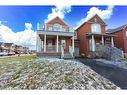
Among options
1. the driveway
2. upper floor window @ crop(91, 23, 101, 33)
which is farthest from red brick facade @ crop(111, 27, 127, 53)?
the driveway

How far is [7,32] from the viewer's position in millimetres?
6609

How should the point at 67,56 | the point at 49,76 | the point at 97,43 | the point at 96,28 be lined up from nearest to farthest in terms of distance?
the point at 49,76 < the point at 67,56 < the point at 97,43 < the point at 96,28

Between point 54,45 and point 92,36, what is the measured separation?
1996 mm

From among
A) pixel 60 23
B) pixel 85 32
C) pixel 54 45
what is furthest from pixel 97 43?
pixel 60 23

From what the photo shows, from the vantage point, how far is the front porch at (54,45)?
7.76m

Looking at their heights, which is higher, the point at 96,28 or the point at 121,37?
the point at 96,28

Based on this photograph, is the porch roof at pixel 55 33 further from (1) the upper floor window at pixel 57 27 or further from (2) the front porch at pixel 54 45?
(1) the upper floor window at pixel 57 27

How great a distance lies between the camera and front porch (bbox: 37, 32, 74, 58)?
7762 mm

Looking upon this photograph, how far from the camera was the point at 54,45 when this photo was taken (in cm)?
829

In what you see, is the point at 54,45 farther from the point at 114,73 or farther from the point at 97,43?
the point at 114,73

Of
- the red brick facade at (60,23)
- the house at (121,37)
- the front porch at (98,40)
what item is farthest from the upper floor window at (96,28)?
the red brick facade at (60,23)

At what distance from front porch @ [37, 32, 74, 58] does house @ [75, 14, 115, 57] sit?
54 cm
